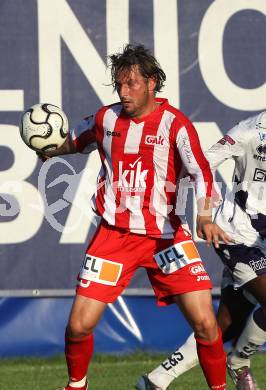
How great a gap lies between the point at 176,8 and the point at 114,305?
8.82ft

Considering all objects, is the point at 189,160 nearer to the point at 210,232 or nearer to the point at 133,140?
the point at 133,140

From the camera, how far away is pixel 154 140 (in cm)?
677

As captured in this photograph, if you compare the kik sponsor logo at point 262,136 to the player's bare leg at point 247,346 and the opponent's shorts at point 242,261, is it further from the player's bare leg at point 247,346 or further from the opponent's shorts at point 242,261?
the player's bare leg at point 247,346

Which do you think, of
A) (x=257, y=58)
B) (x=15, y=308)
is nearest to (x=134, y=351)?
(x=15, y=308)

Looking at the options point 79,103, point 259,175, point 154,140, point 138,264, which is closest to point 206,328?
point 138,264

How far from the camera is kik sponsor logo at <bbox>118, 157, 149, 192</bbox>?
22.3 feet

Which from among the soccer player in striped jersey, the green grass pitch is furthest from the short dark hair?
the green grass pitch

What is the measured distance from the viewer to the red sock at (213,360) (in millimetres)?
6789

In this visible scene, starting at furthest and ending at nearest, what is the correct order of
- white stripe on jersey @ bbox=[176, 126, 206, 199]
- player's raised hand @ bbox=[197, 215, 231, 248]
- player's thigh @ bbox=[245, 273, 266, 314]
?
player's thigh @ bbox=[245, 273, 266, 314]
white stripe on jersey @ bbox=[176, 126, 206, 199]
player's raised hand @ bbox=[197, 215, 231, 248]

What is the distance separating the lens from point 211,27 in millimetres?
9852

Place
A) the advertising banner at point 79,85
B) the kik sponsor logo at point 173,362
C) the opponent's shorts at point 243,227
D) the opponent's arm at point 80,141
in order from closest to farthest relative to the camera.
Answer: the opponent's arm at point 80,141 → the kik sponsor logo at point 173,362 → the opponent's shorts at point 243,227 → the advertising banner at point 79,85

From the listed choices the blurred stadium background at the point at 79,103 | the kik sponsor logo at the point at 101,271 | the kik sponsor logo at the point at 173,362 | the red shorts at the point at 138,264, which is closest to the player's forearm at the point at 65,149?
the red shorts at the point at 138,264

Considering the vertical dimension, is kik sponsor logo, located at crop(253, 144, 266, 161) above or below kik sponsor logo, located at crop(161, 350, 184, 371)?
above

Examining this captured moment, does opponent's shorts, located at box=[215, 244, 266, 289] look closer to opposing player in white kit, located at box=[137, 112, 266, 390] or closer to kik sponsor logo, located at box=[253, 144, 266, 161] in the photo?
opposing player in white kit, located at box=[137, 112, 266, 390]
